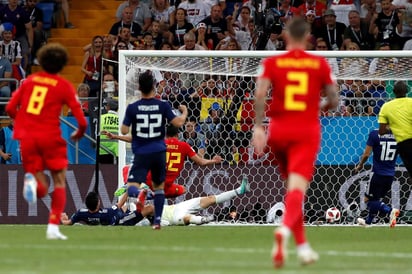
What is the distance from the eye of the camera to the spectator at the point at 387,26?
24.8 meters

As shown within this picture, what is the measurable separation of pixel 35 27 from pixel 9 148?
5.35m

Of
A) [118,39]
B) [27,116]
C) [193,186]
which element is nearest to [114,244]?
[27,116]

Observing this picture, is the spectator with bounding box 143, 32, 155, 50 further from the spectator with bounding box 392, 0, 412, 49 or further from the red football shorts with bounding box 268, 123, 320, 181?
the red football shorts with bounding box 268, 123, 320, 181

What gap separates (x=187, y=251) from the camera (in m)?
13.0

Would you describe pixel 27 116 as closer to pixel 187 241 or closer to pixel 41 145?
pixel 41 145

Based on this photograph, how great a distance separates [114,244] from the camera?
46.1ft

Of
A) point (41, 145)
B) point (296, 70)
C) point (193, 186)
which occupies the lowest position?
point (193, 186)

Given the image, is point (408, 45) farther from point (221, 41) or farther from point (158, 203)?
point (158, 203)

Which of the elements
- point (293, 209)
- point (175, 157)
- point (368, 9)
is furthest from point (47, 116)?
point (368, 9)

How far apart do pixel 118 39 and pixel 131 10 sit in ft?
3.79

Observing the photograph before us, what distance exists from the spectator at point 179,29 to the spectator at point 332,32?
272 cm

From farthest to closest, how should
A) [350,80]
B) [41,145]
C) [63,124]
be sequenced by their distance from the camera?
[63,124]
[350,80]
[41,145]

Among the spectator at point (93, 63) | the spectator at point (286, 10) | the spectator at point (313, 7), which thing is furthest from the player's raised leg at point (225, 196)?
the spectator at point (313, 7)

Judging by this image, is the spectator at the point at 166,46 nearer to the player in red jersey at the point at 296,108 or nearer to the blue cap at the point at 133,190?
the blue cap at the point at 133,190
